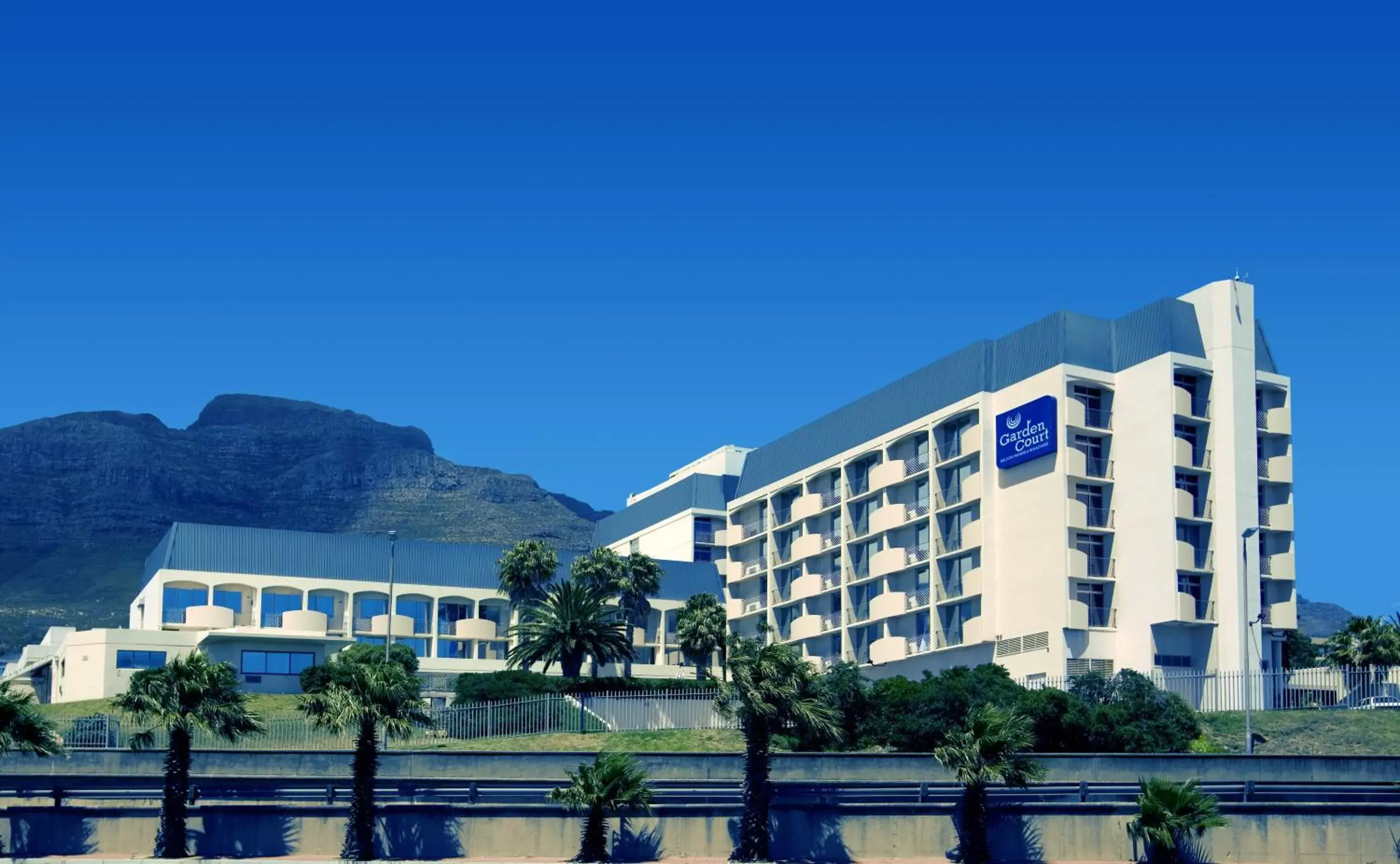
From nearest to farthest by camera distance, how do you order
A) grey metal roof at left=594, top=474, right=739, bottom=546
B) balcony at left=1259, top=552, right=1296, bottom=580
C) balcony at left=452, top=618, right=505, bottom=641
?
balcony at left=1259, top=552, right=1296, bottom=580 → balcony at left=452, top=618, right=505, bottom=641 → grey metal roof at left=594, top=474, right=739, bottom=546

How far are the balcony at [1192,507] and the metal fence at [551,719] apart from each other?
2566 cm

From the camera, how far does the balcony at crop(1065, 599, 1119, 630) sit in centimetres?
8044

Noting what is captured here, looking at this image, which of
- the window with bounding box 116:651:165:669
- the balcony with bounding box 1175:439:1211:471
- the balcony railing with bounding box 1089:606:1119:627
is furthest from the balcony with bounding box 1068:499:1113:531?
the window with bounding box 116:651:165:669

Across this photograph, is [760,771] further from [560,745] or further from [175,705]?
[560,745]

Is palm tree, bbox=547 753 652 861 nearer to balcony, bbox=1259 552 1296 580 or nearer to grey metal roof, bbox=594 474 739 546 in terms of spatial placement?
balcony, bbox=1259 552 1296 580

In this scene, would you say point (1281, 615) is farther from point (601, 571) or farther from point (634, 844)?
point (634, 844)

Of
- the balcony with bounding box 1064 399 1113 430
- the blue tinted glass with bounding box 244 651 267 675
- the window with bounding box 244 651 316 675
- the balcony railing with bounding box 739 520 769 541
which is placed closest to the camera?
the balcony with bounding box 1064 399 1113 430

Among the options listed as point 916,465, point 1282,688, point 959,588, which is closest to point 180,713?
point 1282,688

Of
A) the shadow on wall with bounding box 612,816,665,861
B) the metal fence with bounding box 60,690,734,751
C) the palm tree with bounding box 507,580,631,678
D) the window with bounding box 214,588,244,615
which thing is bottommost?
the shadow on wall with bounding box 612,816,665,861

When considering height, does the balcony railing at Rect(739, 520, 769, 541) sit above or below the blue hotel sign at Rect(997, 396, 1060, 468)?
below

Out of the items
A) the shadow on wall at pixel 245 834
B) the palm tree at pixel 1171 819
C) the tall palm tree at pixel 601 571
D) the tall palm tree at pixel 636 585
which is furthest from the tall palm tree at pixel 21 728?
the tall palm tree at pixel 636 585

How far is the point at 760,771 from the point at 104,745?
29.3 m

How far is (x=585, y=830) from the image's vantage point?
39.4 metres

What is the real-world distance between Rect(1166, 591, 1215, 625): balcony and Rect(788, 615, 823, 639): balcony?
2607cm
